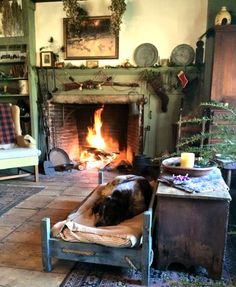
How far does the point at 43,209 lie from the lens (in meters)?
2.68

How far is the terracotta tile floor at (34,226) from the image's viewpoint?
65.6 inches

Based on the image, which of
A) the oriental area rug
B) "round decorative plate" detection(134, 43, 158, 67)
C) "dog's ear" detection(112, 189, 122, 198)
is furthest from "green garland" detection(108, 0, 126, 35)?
the oriental area rug

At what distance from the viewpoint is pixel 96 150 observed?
14.5 ft

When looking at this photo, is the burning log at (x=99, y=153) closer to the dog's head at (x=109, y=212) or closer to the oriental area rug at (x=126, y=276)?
the dog's head at (x=109, y=212)

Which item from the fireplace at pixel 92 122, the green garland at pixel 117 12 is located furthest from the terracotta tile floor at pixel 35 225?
the green garland at pixel 117 12

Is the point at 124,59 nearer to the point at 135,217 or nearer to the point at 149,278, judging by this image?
the point at 135,217

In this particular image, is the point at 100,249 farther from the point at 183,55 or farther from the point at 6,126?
the point at 183,55

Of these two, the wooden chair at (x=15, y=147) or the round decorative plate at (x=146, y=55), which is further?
the round decorative plate at (x=146, y=55)

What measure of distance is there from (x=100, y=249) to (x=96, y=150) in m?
2.88

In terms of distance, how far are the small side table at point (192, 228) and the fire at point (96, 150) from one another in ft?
8.83

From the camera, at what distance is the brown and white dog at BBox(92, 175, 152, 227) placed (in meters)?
1.90

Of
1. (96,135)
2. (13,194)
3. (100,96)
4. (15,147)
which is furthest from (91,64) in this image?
(13,194)

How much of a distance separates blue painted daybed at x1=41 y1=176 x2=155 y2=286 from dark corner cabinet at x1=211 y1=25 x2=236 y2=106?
212 centimetres

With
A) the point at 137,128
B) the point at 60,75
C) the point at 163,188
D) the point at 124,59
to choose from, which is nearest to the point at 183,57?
the point at 124,59
